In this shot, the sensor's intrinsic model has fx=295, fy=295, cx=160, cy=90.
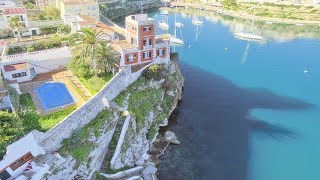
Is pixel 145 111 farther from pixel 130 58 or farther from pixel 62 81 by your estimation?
pixel 62 81

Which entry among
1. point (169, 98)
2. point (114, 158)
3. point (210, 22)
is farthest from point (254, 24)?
point (114, 158)

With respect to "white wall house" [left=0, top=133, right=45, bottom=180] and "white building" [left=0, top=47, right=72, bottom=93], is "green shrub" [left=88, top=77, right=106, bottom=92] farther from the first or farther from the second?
"white wall house" [left=0, top=133, right=45, bottom=180]

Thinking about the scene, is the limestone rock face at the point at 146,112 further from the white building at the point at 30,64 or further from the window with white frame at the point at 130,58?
the white building at the point at 30,64

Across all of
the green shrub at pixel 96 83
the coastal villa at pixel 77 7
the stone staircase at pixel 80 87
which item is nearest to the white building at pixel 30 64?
the stone staircase at pixel 80 87

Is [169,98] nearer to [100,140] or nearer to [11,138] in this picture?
[100,140]

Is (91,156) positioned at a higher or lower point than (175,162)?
higher

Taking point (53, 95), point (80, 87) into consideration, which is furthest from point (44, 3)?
point (53, 95)

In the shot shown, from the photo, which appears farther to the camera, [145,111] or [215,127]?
[215,127]
